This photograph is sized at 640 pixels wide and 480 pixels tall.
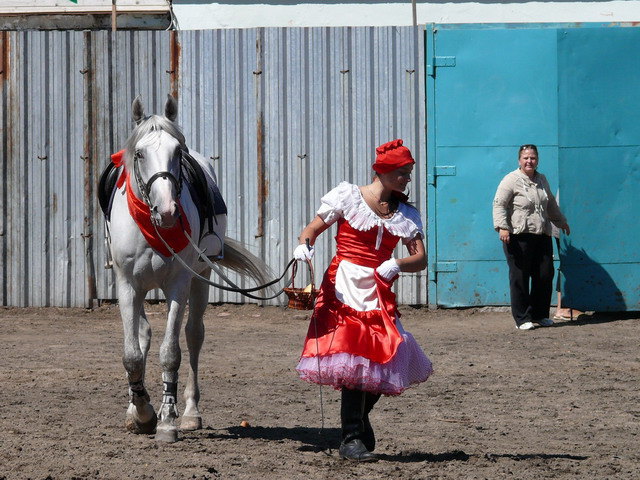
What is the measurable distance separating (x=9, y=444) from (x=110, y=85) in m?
7.60

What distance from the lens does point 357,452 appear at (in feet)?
20.7

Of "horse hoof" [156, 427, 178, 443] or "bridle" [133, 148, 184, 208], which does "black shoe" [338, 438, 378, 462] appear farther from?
"bridle" [133, 148, 184, 208]

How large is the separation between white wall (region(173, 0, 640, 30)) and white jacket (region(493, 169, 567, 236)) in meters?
3.58

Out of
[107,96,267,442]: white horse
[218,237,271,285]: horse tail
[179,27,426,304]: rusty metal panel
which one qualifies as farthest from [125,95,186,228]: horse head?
[179,27,426,304]: rusty metal panel

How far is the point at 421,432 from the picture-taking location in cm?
730

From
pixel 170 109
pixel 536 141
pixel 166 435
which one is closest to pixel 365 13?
pixel 536 141

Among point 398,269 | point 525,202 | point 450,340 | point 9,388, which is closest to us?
point 398,269

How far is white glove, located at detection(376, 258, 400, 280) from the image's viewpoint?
634 centimetres

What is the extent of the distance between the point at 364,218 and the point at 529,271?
21.2 feet

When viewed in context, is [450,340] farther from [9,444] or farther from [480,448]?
[9,444]

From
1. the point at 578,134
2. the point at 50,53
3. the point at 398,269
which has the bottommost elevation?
the point at 398,269

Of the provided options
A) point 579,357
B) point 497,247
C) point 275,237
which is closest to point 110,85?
point 275,237

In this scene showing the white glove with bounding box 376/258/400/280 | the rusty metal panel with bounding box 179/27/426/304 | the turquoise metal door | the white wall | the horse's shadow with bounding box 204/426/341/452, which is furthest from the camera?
the white wall

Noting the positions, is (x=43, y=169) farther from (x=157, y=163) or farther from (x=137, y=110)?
(x=157, y=163)
